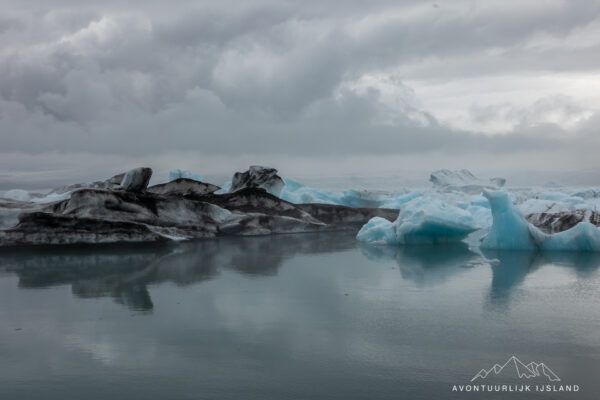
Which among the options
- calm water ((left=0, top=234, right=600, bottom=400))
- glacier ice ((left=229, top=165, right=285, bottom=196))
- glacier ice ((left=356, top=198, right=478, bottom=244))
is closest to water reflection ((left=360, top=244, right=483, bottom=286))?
calm water ((left=0, top=234, right=600, bottom=400))

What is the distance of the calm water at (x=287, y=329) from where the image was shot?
12.2ft

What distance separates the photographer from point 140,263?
1009 centimetres

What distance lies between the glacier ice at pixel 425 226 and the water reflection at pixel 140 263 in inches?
37.9

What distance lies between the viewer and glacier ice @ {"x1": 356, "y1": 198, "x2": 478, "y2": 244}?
13.4m

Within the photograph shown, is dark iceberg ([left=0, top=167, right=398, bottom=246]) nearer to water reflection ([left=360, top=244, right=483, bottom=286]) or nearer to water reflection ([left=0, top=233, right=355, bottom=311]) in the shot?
water reflection ([left=0, top=233, right=355, bottom=311])

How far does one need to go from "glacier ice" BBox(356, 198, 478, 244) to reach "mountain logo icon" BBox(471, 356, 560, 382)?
Result: 9382 mm

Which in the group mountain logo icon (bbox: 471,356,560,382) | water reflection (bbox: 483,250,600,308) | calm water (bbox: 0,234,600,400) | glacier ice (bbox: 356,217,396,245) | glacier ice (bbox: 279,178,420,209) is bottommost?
mountain logo icon (bbox: 471,356,560,382)

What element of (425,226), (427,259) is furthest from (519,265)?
(425,226)

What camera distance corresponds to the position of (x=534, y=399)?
342 centimetres

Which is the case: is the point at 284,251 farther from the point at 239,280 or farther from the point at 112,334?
the point at 112,334

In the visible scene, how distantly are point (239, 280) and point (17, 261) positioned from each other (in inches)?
205

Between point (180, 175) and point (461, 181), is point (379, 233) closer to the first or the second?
point (180, 175)

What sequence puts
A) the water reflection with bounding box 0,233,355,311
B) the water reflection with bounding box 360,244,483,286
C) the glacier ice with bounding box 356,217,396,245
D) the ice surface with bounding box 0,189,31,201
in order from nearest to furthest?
1. the water reflection with bounding box 0,233,355,311
2. the water reflection with bounding box 360,244,483,286
3. the glacier ice with bounding box 356,217,396,245
4. the ice surface with bounding box 0,189,31,201

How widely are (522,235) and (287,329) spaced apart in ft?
29.0
